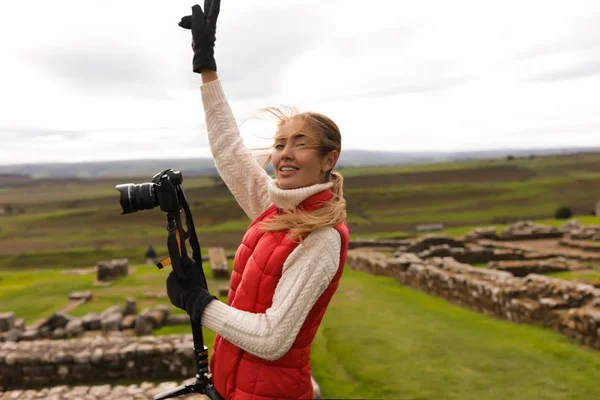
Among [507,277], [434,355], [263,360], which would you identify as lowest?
[434,355]

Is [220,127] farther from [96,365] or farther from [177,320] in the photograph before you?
[177,320]

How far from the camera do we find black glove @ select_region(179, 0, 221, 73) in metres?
3.27

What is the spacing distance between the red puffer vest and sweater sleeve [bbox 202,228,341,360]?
101mm

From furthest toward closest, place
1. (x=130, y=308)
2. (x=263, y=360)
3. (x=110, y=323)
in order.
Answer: (x=130, y=308) < (x=110, y=323) < (x=263, y=360)

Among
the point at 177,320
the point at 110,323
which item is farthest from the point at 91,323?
the point at 177,320

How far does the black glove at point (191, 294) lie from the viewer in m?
2.71

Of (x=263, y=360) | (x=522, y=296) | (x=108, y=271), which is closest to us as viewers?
(x=263, y=360)

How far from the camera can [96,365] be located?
Answer: 9.13 m

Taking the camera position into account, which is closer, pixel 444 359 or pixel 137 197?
pixel 137 197

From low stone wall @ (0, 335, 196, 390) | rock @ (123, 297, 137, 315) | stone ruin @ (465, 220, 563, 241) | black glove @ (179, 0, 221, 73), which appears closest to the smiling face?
black glove @ (179, 0, 221, 73)

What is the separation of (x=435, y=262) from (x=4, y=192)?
508ft

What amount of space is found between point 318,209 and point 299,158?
0.31 metres

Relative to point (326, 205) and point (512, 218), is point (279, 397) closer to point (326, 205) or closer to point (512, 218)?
point (326, 205)

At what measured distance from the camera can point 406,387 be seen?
23.8 ft
